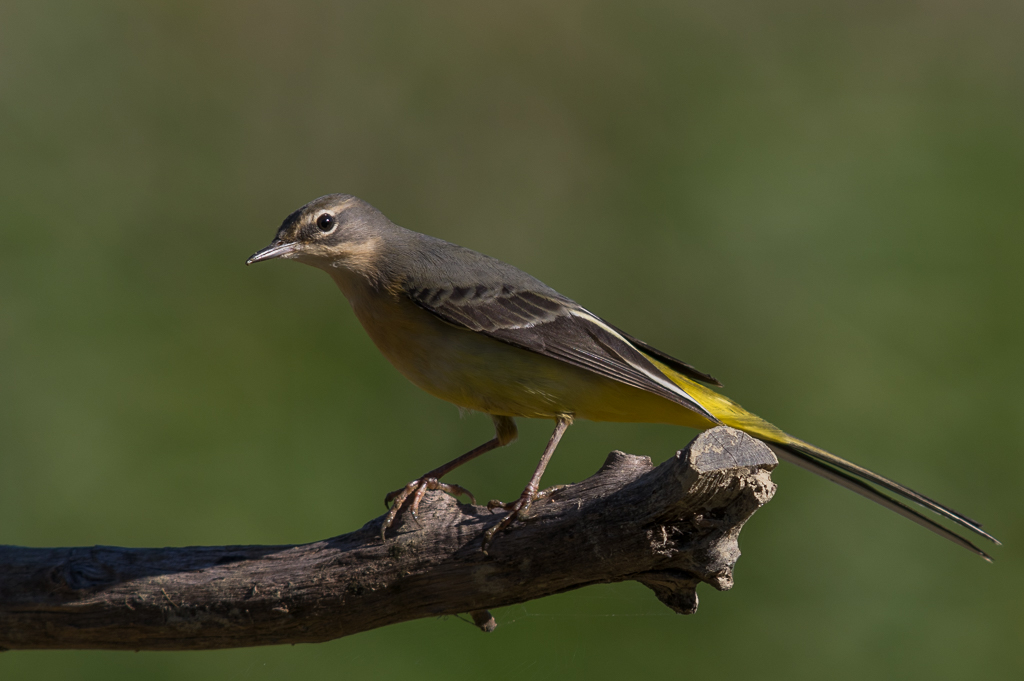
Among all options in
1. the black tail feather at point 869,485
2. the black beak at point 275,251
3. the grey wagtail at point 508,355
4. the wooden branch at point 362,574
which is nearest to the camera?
the wooden branch at point 362,574

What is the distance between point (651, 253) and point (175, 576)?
5.68 meters

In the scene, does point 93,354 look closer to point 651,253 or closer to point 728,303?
point 651,253

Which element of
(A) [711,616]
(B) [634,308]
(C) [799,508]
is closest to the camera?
(A) [711,616]

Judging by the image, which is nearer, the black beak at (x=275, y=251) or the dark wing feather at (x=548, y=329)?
the dark wing feather at (x=548, y=329)

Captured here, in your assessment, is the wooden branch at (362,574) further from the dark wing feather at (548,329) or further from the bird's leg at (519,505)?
the dark wing feather at (548,329)

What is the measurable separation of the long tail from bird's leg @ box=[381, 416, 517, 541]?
956 millimetres

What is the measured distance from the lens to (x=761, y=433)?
14.1ft

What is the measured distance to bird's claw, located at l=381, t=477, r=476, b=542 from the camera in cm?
391

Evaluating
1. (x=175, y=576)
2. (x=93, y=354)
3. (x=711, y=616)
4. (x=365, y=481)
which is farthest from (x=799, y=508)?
(x=93, y=354)

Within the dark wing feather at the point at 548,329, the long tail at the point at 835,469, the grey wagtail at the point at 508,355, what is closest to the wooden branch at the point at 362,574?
the grey wagtail at the point at 508,355

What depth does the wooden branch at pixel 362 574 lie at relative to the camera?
3.39 meters

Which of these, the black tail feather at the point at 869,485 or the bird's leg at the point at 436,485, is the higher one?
the black tail feather at the point at 869,485

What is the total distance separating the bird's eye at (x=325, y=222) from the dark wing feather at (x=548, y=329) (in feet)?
2.23

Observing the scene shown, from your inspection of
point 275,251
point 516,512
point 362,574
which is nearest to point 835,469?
point 516,512
